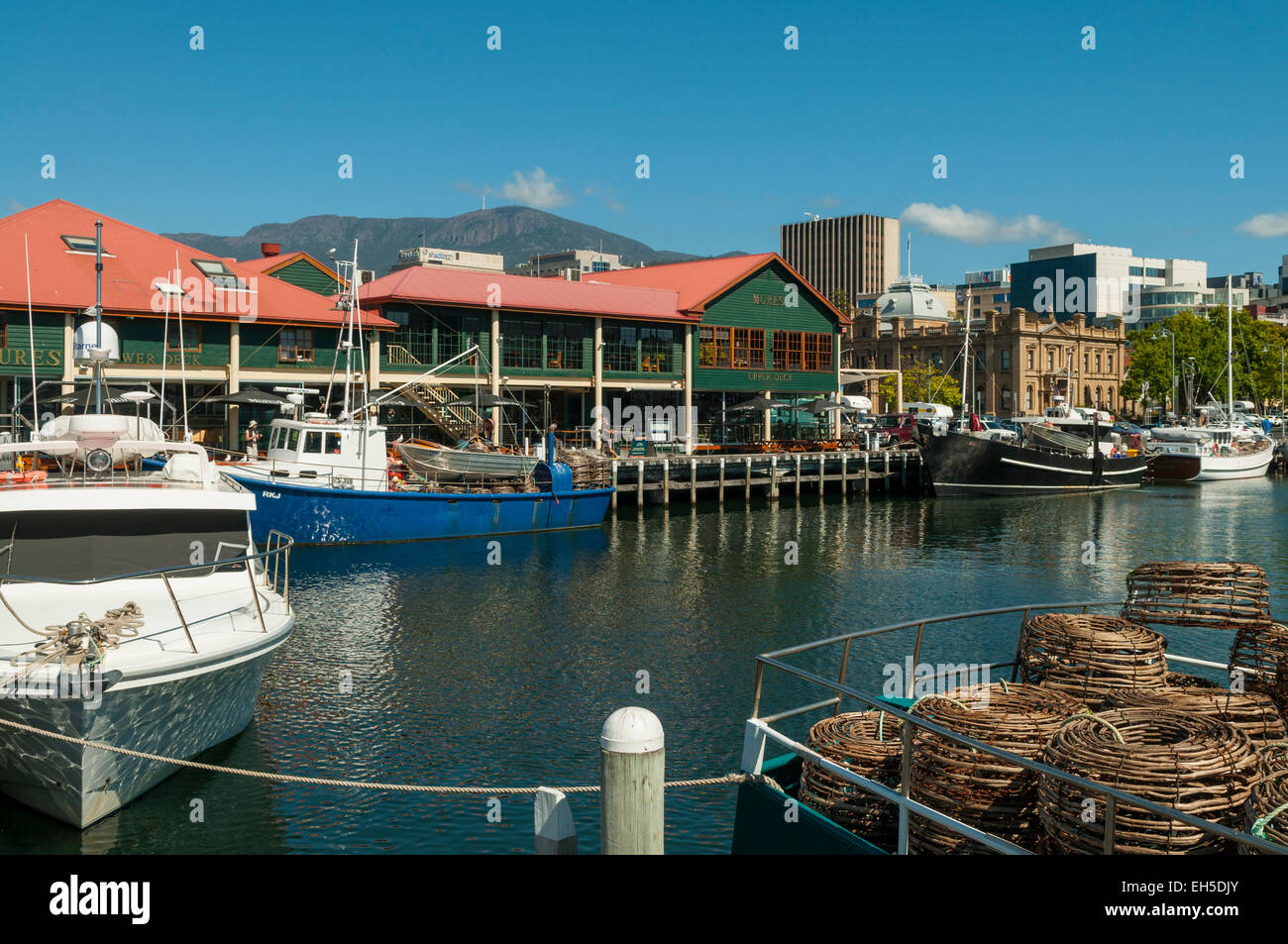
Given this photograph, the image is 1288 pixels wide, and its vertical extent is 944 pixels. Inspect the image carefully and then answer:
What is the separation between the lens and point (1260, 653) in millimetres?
10500

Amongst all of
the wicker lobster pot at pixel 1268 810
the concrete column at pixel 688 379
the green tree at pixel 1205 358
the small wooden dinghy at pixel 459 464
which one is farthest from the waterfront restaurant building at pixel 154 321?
the green tree at pixel 1205 358

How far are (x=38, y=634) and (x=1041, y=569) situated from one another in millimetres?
27236

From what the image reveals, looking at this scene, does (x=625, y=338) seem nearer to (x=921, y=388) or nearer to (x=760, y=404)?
(x=760, y=404)

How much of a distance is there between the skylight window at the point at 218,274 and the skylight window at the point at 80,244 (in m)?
3.66

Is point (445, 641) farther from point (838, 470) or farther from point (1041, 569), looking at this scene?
point (838, 470)

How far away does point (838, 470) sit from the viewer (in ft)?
193

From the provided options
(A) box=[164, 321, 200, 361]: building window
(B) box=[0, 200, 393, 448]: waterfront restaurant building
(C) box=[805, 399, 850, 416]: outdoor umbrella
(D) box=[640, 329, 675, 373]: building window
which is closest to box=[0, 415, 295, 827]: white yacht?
(B) box=[0, 200, 393, 448]: waterfront restaurant building

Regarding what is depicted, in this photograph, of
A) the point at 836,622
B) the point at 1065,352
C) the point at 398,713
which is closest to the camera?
the point at 398,713

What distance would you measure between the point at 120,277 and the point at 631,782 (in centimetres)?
4197

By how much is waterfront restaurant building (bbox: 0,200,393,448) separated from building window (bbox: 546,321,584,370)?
8589 mm

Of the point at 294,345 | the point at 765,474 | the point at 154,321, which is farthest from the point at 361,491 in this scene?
the point at 765,474
